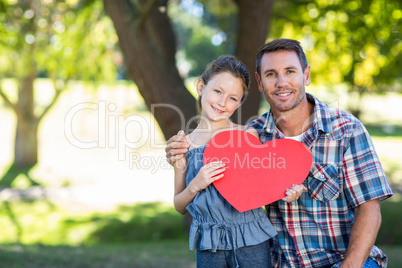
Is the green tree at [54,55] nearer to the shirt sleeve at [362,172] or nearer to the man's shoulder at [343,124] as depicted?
the man's shoulder at [343,124]

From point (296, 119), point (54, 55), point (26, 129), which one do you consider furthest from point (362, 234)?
point (26, 129)

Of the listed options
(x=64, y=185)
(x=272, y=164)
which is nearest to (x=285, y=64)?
(x=272, y=164)

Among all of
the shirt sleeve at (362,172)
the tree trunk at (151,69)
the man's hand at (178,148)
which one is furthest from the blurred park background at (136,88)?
the shirt sleeve at (362,172)

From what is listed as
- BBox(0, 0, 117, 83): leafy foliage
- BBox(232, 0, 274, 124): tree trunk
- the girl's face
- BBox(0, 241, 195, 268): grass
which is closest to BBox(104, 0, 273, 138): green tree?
BBox(232, 0, 274, 124): tree trunk

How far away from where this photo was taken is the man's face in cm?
226

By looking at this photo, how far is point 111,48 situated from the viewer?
41.8 ft

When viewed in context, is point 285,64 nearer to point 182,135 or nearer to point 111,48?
point 182,135

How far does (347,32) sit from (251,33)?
282 centimetres

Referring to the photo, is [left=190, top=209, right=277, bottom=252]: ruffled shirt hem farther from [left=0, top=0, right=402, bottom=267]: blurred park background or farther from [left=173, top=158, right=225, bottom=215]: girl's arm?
[left=0, top=0, right=402, bottom=267]: blurred park background

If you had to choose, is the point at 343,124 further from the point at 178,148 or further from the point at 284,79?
the point at 178,148

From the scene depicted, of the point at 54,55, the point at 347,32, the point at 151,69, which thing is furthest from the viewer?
the point at 54,55

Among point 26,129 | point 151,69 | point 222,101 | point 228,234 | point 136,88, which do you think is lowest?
point 228,234

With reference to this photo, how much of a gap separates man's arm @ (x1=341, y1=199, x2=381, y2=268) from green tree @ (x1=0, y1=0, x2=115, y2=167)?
806cm

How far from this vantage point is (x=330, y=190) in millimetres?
2176
